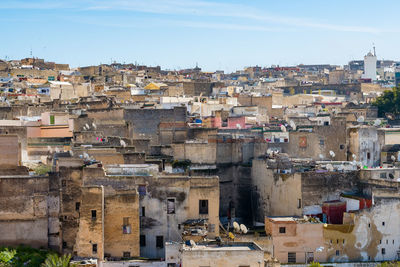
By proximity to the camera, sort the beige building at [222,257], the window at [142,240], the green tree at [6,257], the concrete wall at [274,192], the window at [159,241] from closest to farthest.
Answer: the beige building at [222,257] < the green tree at [6,257] < the window at [142,240] < the window at [159,241] < the concrete wall at [274,192]

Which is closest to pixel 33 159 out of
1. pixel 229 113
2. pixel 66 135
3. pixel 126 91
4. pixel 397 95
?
pixel 66 135

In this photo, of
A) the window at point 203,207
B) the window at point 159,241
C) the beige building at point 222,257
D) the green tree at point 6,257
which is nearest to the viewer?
the beige building at point 222,257

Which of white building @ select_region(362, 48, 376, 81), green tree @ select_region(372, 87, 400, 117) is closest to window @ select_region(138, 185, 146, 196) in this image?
green tree @ select_region(372, 87, 400, 117)

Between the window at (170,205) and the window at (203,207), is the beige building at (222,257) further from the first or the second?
the window at (203,207)

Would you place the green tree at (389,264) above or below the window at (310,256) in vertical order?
below

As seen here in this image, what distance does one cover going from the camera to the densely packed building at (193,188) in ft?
90.6

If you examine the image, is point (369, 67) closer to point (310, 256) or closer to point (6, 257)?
point (310, 256)

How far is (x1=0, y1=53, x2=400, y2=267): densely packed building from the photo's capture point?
90.6ft

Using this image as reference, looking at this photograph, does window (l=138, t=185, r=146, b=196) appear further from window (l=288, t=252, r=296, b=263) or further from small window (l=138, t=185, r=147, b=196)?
window (l=288, t=252, r=296, b=263)

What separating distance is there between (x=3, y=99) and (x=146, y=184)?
82.8ft

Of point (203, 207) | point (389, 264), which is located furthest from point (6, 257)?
point (389, 264)

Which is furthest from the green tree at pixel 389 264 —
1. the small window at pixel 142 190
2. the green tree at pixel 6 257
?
→ the green tree at pixel 6 257

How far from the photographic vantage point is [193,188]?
2925 cm

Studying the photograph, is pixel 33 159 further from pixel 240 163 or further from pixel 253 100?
pixel 253 100
